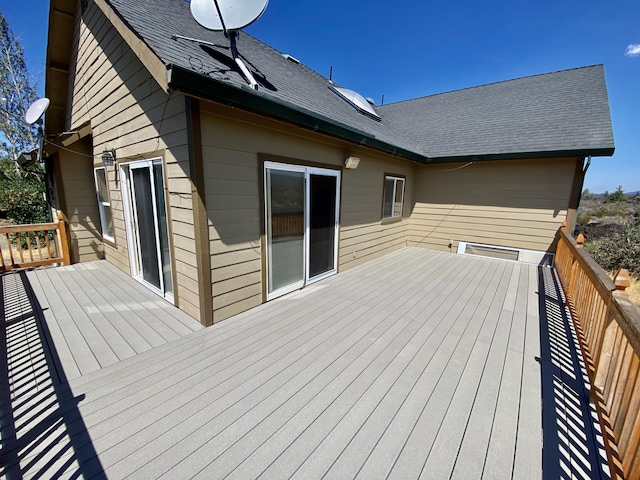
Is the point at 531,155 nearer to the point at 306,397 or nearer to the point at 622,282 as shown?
the point at 622,282

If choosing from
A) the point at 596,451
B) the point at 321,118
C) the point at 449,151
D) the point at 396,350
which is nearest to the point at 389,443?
the point at 396,350

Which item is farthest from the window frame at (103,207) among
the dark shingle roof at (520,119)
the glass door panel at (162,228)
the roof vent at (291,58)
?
the dark shingle roof at (520,119)

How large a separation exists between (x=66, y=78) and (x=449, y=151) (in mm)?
8516

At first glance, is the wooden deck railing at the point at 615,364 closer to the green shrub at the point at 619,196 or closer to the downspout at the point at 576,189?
the downspout at the point at 576,189

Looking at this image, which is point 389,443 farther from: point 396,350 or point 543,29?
point 543,29

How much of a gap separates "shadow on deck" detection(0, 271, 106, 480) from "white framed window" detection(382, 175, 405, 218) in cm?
561

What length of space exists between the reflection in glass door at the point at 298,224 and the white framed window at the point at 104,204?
3225 mm

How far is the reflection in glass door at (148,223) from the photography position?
126 inches

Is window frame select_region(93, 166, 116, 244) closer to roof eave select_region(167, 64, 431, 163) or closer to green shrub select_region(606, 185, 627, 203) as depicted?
roof eave select_region(167, 64, 431, 163)

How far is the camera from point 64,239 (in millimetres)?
4805

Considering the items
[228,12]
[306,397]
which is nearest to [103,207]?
[228,12]

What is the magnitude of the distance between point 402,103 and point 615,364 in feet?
32.3

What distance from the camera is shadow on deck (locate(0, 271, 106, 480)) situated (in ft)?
4.50

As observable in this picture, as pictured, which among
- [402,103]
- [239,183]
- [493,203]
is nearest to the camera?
[239,183]
